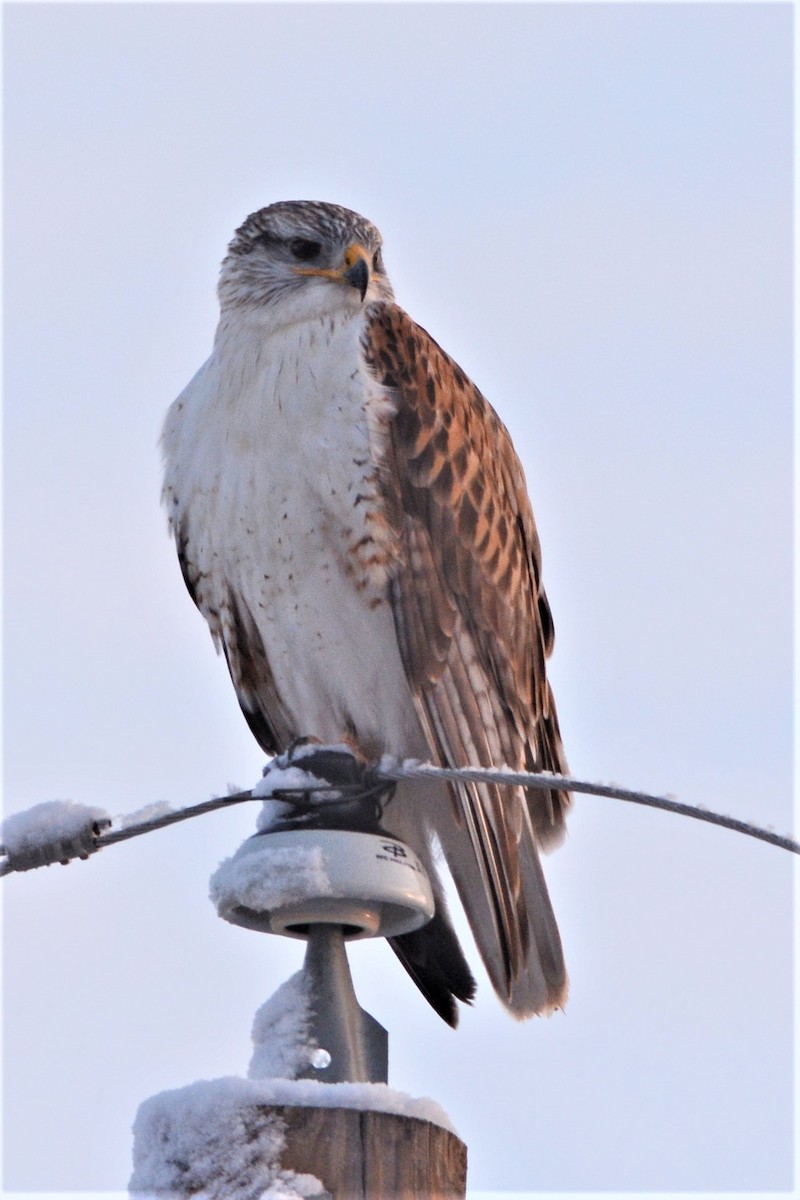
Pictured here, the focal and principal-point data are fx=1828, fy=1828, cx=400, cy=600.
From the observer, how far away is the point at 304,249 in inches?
254

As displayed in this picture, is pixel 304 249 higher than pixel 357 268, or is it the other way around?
pixel 304 249

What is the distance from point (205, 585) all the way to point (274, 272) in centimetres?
→ 115

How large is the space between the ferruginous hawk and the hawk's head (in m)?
0.01

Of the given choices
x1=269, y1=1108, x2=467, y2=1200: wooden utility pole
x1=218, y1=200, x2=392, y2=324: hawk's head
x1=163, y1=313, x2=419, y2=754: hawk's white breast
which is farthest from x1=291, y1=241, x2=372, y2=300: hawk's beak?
x1=269, y1=1108, x2=467, y2=1200: wooden utility pole

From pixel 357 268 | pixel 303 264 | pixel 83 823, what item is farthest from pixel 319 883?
pixel 303 264

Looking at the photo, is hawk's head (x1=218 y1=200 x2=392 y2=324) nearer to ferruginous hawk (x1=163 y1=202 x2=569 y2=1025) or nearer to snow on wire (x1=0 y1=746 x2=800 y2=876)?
ferruginous hawk (x1=163 y1=202 x2=569 y2=1025)

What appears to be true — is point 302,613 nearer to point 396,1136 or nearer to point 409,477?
point 409,477

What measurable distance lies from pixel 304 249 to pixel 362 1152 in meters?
3.91

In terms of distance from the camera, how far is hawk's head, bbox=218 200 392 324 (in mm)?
6121

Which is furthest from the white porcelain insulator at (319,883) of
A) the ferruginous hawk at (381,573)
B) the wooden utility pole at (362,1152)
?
the ferruginous hawk at (381,573)

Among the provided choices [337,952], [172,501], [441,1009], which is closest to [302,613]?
[172,501]

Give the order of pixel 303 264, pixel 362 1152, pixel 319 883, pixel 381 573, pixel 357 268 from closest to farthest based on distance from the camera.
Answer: pixel 362 1152, pixel 319 883, pixel 381 573, pixel 357 268, pixel 303 264

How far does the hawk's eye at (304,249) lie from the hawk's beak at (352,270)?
9 centimetres

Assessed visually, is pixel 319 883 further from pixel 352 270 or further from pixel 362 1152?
pixel 352 270
